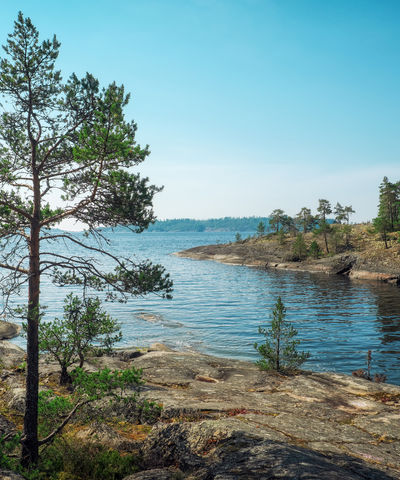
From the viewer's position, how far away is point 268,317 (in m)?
45.0

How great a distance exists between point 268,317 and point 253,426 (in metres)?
34.3

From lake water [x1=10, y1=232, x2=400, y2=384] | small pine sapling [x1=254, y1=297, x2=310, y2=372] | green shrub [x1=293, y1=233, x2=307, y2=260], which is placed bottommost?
lake water [x1=10, y1=232, x2=400, y2=384]

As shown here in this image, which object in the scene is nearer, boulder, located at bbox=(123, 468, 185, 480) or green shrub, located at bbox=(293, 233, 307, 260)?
boulder, located at bbox=(123, 468, 185, 480)

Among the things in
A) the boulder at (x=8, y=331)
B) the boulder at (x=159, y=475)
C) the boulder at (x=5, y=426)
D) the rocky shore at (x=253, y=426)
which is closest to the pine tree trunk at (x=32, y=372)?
the rocky shore at (x=253, y=426)

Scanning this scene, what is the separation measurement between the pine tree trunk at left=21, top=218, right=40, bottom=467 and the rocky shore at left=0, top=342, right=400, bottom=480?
1.55 m

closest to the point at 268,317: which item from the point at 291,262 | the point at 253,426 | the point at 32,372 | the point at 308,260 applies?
the point at 253,426

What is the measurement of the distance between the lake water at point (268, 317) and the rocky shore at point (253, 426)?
9625mm

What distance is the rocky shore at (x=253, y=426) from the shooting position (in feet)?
28.4

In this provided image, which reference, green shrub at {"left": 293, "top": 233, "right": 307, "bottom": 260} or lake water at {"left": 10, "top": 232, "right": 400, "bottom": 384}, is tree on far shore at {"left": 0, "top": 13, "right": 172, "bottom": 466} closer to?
lake water at {"left": 10, "top": 232, "right": 400, "bottom": 384}

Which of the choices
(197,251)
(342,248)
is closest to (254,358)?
(342,248)

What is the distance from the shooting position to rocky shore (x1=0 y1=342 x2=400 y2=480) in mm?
8648

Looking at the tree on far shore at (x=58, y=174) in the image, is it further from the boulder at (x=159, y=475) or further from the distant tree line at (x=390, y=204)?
the distant tree line at (x=390, y=204)

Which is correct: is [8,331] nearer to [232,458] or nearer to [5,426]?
[5,426]

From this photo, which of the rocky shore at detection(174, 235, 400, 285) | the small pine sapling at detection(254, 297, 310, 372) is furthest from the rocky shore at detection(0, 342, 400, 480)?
the rocky shore at detection(174, 235, 400, 285)
